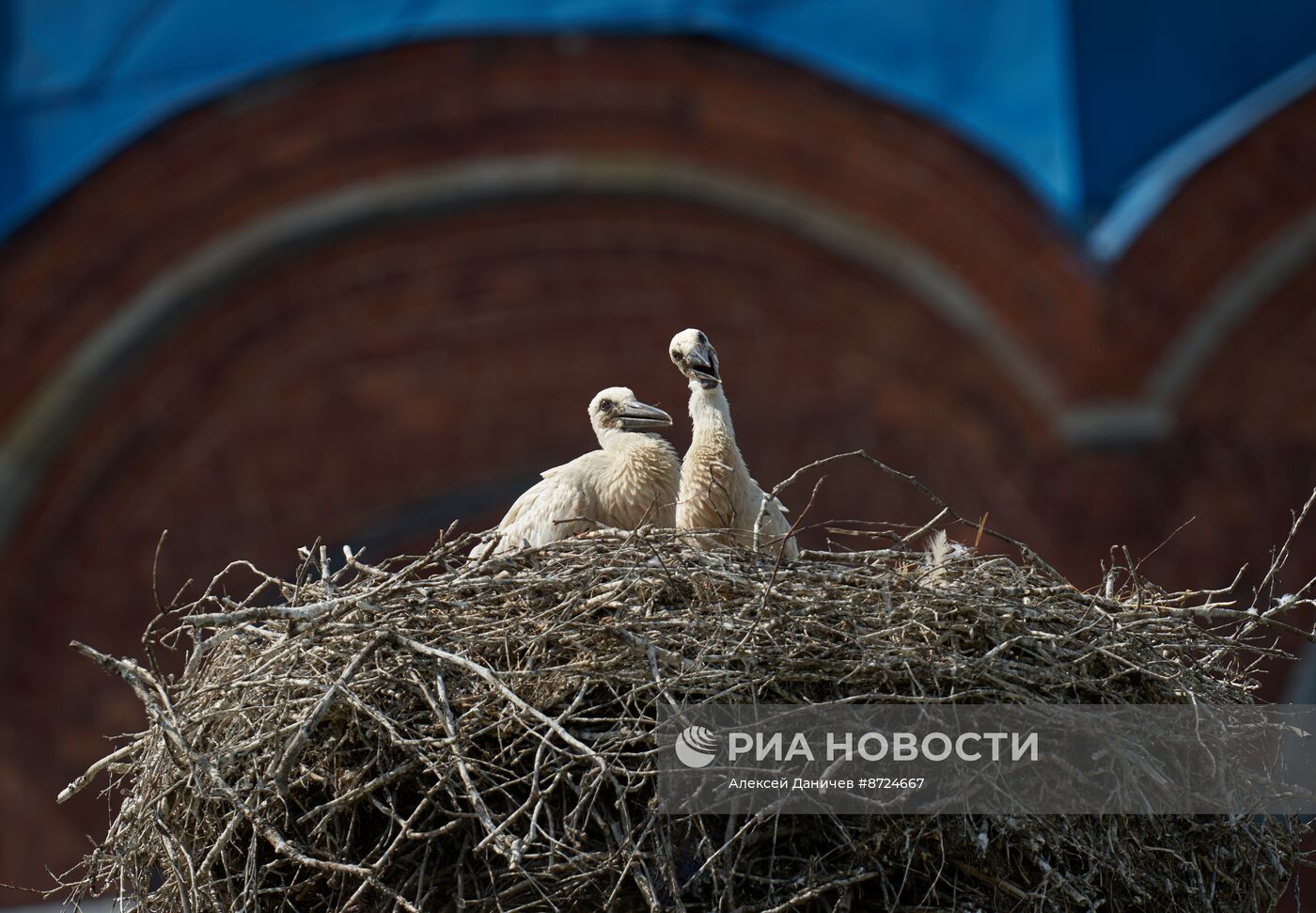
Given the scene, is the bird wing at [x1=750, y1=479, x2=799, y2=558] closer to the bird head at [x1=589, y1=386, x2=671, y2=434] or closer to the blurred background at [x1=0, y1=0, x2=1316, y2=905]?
the bird head at [x1=589, y1=386, x2=671, y2=434]

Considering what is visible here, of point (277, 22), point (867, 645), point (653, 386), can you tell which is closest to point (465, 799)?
point (867, 645)

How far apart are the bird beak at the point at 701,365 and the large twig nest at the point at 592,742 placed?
68cm

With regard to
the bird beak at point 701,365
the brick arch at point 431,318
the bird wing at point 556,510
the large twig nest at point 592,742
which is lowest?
the large twig nest at point 592,742

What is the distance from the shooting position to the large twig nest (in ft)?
15.4

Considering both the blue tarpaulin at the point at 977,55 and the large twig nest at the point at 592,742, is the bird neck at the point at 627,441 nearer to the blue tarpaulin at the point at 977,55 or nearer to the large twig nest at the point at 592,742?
the large twig nest at the point at 592,742

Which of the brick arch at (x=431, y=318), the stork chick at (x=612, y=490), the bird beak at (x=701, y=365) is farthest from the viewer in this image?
the brick arch at (x=431, y=318)

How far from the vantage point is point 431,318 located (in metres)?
9.98

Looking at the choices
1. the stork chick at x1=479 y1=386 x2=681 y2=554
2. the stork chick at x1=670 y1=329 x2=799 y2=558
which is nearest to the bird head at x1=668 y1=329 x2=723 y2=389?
the stork chick at x1=670 y1=329 x2=799 y2=558

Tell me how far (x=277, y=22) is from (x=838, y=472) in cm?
349

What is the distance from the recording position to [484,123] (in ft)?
32.2

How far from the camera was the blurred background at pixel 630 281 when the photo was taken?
9570 millimetres

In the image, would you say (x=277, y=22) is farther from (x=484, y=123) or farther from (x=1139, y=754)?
(x=1139, y=754)

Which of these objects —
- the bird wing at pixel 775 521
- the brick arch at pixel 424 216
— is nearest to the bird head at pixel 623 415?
the bird wing at pixel 775 521

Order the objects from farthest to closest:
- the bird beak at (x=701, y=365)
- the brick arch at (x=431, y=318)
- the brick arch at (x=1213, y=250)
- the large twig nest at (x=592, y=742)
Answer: the brick arch at (x=431, y=318)
the brick arch at (x=1213, y=250)
the bird beak at (x=701, y=365)
the large twig nest at (x=592, y=742)
